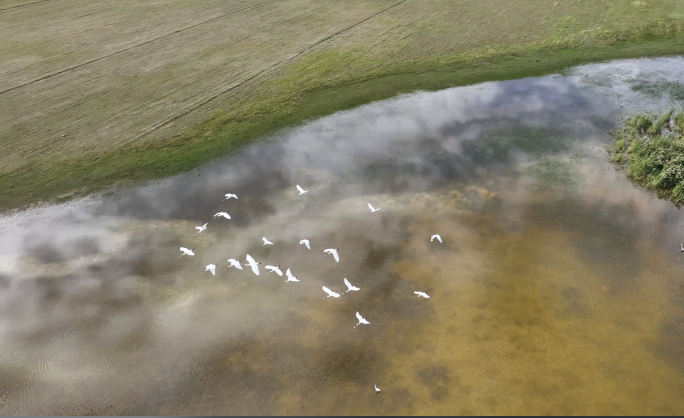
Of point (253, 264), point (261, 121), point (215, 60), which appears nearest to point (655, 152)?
point (253, 264)

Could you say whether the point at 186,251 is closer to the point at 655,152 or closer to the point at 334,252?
the point at 334,252

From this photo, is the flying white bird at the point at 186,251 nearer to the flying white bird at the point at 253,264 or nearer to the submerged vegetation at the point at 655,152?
the flying white bird at the point at 253,264

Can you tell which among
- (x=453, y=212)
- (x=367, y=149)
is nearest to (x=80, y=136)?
(x=367, y=149)

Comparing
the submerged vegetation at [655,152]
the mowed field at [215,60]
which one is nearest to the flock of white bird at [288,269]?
the mowed field at [215,60]

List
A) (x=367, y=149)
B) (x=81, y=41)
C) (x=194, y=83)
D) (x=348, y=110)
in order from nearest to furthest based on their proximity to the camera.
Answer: (x=367, y=149) < (x=348, y=110) < (x=194, y=83) < (x=81, y=41)

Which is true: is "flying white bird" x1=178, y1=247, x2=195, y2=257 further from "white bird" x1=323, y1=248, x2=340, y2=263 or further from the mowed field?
the mowed field

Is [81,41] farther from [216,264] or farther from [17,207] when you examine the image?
[216,264]

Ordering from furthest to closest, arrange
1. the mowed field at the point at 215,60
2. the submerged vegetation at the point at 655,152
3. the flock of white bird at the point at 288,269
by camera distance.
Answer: the mowed field at the point at 215,60, the submerged vegetation at the point at 655,152, the flock of white bird at the point at 288,269
